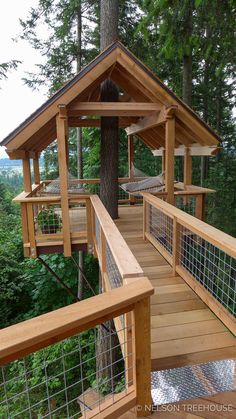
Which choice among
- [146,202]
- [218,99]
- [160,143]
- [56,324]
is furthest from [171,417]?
[218,99]

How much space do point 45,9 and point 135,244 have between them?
8.14 metres

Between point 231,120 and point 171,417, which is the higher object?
point 231,120

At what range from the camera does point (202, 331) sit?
256 cm

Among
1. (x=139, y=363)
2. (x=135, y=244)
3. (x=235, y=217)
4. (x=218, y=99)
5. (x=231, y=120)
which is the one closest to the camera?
(x=139, y=363)

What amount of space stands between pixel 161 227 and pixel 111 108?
7.33 feet

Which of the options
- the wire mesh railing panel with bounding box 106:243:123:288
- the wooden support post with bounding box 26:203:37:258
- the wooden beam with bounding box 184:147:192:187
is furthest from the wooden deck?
the wooden beam with bounding box 184:147:192:187

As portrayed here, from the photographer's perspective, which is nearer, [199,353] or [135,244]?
[199,353]

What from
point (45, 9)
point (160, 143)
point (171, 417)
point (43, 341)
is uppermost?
point (45, 9)

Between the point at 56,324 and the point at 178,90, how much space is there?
1090 centimetres

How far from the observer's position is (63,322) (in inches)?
49.5

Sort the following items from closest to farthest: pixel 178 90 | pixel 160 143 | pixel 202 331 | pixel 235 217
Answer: pixel 202 331, pixel 160 143, pixel 235 217, pixel 178 90

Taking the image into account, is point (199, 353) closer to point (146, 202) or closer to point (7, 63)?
point (146, 202)

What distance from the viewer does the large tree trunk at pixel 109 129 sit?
552cm

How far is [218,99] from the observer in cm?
1246
